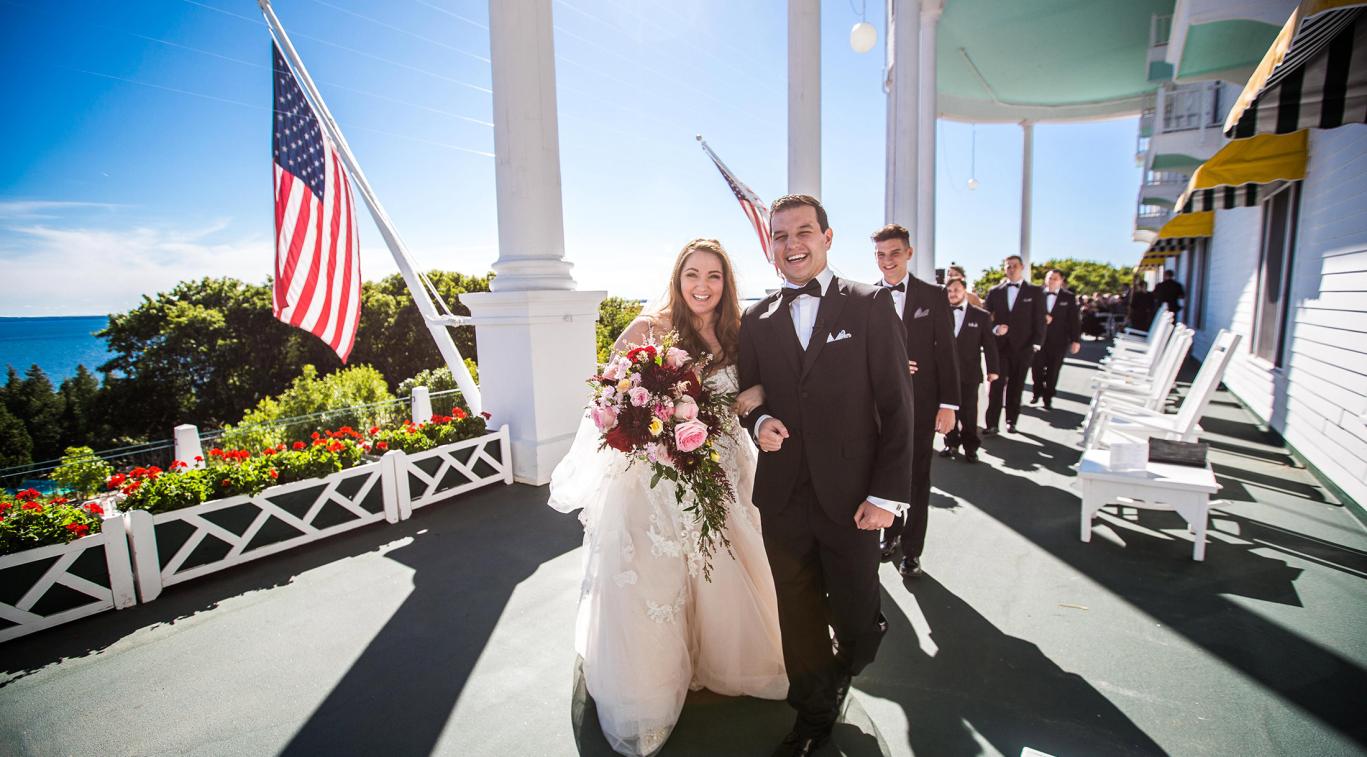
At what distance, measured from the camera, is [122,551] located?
3.82m

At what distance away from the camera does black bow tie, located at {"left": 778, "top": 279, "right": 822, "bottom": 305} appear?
2.41 m

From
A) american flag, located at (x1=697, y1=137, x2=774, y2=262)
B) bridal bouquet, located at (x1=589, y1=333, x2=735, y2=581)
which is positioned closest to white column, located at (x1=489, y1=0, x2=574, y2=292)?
american flag, located at (x1=697, y1=137, x2=774, y2=262)

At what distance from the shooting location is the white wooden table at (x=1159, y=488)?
13.2 feet

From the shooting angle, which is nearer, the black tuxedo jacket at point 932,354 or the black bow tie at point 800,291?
the black bow tie at point 800,291

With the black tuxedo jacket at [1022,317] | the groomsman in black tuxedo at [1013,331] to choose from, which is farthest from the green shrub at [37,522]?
the black tuxedo jacket at [1022,317]

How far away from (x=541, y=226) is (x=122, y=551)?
4.52 m

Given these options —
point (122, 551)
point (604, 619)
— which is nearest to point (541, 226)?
point (122, 551)

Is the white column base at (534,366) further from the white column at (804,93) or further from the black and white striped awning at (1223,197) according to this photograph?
the black and white striped awning at (1223,197)

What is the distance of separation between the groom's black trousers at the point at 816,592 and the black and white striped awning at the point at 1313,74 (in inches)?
141

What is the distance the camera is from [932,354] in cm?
421

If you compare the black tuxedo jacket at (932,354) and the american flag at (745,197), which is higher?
the american flag at (745,197)

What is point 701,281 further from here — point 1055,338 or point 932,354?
point 1055,338

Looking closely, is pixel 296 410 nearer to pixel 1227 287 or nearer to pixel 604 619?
pixel 604 619

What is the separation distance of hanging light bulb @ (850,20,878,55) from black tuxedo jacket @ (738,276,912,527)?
8.62 m
